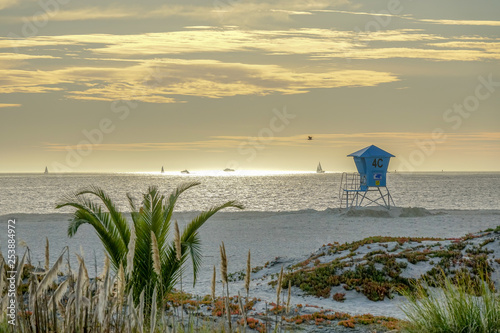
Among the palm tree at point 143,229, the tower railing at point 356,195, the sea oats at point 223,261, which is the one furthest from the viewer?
the tower railing at point 356,195

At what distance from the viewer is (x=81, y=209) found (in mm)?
11055

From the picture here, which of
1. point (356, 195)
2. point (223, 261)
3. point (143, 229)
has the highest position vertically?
point (356, 195)

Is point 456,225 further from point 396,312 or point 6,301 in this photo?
point 6,301

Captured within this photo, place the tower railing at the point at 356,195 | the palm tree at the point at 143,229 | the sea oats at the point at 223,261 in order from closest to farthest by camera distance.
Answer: the sea oats at the point at 223,261
the palm tree at the point at 143,229
the tower railing at the point at 356,195

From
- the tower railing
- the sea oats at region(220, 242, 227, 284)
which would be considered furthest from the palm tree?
the tower railing

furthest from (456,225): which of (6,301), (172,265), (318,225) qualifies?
(6,301)

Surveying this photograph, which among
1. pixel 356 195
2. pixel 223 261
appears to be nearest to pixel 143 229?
pixel 223 261

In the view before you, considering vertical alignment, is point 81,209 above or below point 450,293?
above

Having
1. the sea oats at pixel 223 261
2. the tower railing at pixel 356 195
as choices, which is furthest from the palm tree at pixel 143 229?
the tower railing at pixel 356 195

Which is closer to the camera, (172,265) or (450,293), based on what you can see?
(450,293)

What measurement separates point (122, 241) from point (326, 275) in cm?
672

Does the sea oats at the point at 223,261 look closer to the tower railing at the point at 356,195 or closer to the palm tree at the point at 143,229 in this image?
the palm tree at the point at 143,229

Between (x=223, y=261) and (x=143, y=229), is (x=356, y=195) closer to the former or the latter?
(x=143, y=229)

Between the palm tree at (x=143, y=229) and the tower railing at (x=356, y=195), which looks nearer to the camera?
the palm tree at (x=143, y=229)
